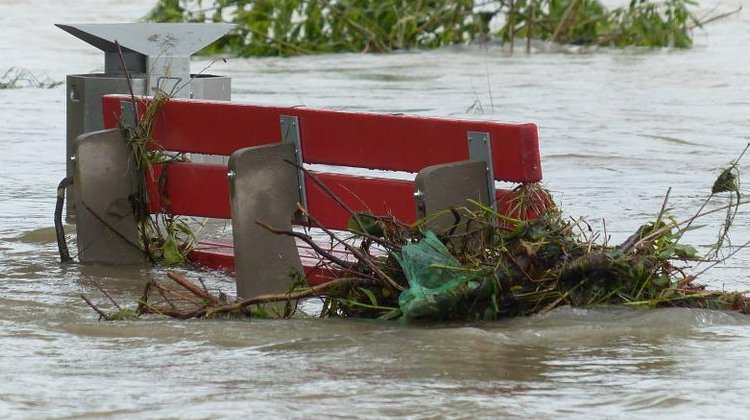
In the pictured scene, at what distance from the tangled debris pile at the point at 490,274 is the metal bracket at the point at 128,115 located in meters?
1.59

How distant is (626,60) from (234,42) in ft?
16.6

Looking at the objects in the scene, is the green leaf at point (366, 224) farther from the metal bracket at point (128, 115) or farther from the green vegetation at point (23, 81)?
the green vegetation at point (23, 81)

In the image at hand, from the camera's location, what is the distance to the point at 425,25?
20094 mm

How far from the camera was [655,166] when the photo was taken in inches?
416

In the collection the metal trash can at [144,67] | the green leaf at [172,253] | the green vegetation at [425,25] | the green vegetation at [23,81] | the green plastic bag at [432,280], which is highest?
the green vegetation at [425,25]

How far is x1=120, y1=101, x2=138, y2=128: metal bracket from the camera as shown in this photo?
23.0 ft

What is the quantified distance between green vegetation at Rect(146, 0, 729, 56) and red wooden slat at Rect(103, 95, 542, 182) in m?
12.5

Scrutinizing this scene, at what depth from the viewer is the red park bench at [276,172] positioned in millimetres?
5719

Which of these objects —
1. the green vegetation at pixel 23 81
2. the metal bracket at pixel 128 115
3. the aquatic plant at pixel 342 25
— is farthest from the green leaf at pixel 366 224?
the aquatic plant at pixel 342 25

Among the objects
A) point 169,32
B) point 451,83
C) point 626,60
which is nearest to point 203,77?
point 169,32

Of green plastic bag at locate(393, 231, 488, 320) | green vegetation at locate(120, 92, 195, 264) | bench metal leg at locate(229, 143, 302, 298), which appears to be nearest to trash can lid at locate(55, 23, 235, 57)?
green vegetation at locate(120, 92, 195, 264)

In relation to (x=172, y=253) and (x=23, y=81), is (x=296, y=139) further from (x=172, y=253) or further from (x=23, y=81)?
(x=23, y=81)

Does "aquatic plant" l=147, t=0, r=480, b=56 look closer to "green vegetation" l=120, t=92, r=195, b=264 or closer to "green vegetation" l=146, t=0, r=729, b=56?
"green vegetation" l=146, t=0, r=729, b=56

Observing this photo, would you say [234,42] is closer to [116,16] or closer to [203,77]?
[116,16]
